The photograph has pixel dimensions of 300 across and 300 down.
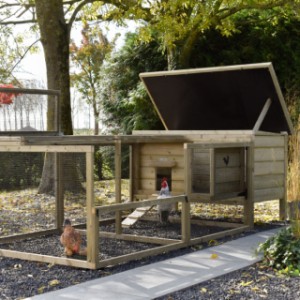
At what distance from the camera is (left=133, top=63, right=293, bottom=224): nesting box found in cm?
814

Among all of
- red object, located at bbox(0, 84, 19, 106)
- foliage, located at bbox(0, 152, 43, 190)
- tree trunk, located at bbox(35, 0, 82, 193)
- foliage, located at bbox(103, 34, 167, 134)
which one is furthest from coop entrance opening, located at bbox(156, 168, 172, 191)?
foliage, located at bbox(103, 34, 167, 134)

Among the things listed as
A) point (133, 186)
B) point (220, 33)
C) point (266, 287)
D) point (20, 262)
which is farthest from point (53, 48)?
point (266, 287)

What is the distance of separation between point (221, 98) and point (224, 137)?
93 cm

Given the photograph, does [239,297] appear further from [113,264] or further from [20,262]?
[20,262]

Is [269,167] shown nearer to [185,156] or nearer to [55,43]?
[185,156]

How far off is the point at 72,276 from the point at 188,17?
982 cm

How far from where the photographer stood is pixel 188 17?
46.4 feet

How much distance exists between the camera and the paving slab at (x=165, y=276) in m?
4.68

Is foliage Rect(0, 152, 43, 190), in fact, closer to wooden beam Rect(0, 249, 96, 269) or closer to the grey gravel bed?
the grey gravel bed

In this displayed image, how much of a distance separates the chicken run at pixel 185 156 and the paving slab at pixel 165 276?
0.58 meters

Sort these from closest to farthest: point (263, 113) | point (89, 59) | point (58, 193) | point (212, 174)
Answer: point (212, 174) → point (58, 193) → point (263, 113) → point (89, 59)

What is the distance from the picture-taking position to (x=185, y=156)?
6.93 metres

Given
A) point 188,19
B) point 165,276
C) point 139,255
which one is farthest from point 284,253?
point 188,19

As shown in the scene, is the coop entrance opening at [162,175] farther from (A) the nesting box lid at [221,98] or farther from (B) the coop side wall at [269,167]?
(B) the coop side wall at [269,167]
